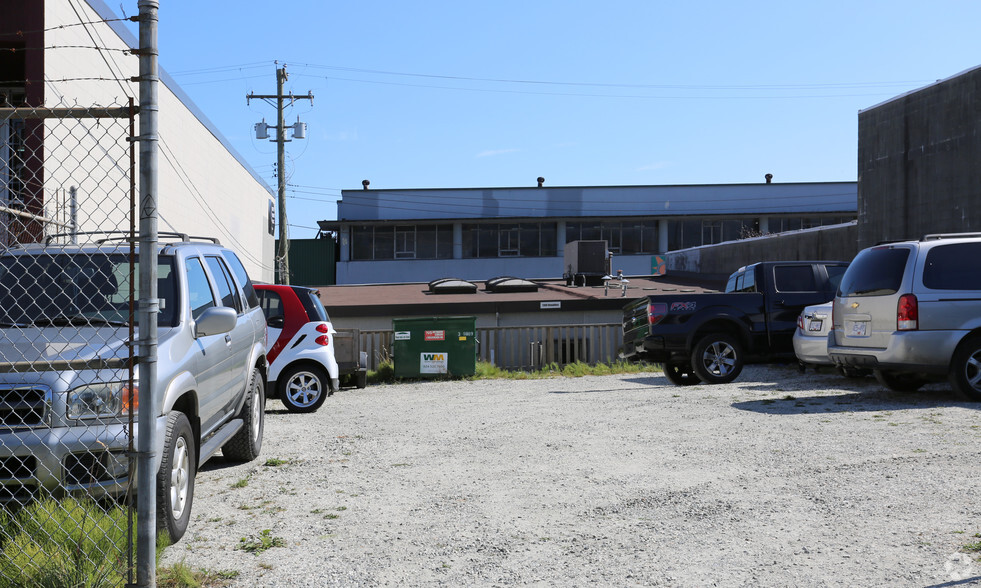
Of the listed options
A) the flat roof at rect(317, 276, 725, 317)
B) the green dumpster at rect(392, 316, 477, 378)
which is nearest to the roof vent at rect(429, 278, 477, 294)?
the flat roof at rect(317, 276, 725, 317)

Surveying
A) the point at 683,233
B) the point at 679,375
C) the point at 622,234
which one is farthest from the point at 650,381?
the point at 683,233

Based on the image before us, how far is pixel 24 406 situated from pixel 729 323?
1119 centimetres

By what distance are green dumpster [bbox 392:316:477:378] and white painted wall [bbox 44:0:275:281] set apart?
18.1 ft

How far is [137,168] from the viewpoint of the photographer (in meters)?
18.0

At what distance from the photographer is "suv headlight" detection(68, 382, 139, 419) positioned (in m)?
4.65

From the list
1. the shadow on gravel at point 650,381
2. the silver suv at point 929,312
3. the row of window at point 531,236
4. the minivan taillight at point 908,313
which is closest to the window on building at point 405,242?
the row of window at point 531,236

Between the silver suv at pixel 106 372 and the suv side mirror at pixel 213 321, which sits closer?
the silver suv at pixel 106 372

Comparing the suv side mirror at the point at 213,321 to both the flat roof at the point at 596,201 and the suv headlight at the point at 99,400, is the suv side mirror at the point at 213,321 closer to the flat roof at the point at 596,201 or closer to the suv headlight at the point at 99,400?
the suv headlight at the point at 99,400

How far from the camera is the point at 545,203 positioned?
54938 millimetres

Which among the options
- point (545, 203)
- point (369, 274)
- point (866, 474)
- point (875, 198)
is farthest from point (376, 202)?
point (866, 474)

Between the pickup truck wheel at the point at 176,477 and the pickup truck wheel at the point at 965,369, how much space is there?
28.6ft

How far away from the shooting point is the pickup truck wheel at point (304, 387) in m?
12.2

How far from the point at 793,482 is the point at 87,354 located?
16.1ft

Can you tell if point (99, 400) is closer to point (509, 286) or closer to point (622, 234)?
point (509, 286)
